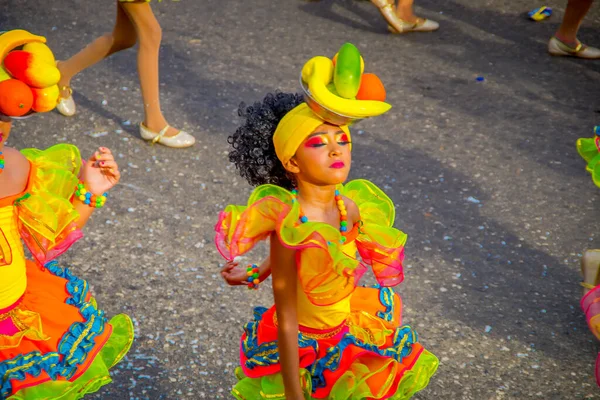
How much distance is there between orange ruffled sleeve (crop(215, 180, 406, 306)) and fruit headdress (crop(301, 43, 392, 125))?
34cm

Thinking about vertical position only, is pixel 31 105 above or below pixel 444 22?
above

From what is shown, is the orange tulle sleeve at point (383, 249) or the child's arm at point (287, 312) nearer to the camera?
the child's arm at point (287, 312)

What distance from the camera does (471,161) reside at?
5219 millimetres

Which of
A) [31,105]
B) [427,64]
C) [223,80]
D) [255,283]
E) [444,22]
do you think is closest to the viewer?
[31,105]

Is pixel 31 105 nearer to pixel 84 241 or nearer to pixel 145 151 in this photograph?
pixel 84 241

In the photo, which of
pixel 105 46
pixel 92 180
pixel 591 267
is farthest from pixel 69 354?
pixel 105 46

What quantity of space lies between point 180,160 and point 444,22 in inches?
138

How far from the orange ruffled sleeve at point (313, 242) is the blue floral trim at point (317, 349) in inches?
7.2

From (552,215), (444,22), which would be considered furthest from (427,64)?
(552,215)

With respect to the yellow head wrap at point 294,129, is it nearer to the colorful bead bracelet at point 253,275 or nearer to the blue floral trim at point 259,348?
the colorful bead bracelet at point 253,275

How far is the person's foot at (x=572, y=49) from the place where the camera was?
263 inches

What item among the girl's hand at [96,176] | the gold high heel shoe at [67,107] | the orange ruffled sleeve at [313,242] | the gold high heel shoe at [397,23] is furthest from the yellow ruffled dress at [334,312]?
the gold high heel shoe at [397,23]

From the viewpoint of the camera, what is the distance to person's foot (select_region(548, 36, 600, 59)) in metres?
6.68

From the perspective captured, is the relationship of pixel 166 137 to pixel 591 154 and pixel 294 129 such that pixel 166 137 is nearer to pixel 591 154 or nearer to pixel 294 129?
pixel 591 154
